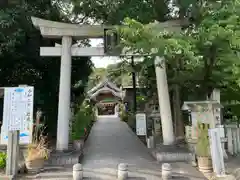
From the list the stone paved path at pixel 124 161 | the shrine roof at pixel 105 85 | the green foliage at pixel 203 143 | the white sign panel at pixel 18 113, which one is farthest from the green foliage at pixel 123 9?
the shrine roof at pixel 105 85

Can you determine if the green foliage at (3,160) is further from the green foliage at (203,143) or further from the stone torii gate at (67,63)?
the green foliage at (203,143)

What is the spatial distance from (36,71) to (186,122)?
298 inches

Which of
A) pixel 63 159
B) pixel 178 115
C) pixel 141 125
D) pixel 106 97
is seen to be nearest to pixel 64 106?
pixel 63 159

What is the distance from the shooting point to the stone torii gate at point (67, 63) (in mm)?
8453

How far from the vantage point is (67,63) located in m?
8.61

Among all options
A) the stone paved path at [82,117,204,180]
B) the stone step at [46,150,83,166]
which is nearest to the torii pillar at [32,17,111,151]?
the stone step at [46,150,83,166]

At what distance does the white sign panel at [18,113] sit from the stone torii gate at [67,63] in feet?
5.26

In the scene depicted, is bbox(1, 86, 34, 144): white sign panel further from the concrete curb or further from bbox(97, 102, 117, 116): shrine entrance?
bbox(97, 102, 117, 116): shrine entrance

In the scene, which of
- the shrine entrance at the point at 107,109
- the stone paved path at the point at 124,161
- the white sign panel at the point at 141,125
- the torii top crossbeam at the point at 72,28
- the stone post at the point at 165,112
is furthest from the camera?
the shrine entrance at the point at 107,109

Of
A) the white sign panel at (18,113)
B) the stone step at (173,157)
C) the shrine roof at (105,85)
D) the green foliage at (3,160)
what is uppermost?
the shrine roof at (105,85)

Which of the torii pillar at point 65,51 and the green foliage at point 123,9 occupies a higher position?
the green foliage at point 123,9

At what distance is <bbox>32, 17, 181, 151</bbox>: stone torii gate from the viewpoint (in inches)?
333

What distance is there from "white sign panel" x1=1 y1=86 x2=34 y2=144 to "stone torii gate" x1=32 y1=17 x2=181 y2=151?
1604 mm

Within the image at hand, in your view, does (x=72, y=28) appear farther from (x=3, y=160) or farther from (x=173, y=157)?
(x=173, y=157)
